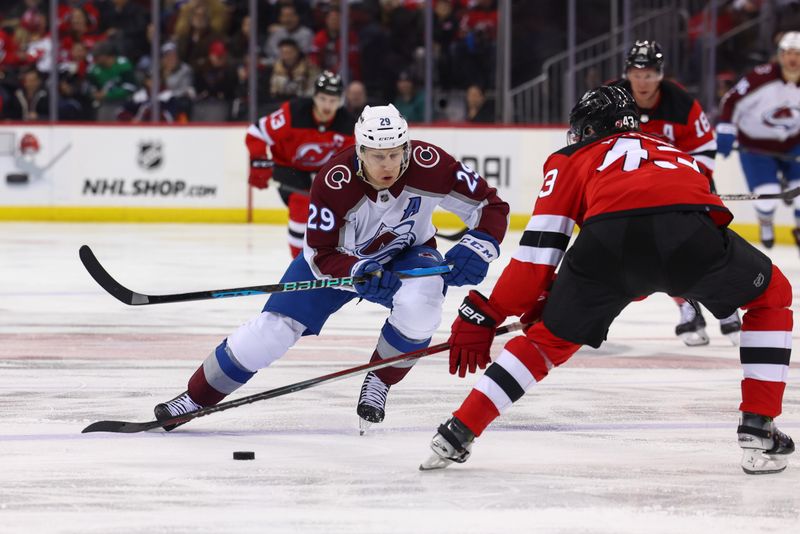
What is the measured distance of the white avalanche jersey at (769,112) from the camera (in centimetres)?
796

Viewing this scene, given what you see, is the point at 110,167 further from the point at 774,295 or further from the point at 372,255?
the point at 774,295

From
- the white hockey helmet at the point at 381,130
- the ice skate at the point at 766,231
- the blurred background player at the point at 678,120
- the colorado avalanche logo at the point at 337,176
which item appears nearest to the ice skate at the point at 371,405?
the colorado avalanche logo at the point at 337,176

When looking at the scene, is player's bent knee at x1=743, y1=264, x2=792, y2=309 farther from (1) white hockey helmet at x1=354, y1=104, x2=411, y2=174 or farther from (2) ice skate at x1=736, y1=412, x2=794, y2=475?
(1) white hockey helmet at x1=354, y1=104, x2=411, y2=174

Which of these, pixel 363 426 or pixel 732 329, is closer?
pixel 363 426

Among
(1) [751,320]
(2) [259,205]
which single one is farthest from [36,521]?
(2) [259,205]

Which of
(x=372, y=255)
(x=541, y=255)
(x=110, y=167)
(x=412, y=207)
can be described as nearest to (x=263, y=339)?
(x=372, y=255)

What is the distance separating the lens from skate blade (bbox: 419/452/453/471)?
3.15 meters

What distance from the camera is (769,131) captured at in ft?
26.4

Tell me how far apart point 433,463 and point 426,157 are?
0.91 m

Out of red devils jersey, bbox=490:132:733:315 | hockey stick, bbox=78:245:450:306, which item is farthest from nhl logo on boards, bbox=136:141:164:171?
red devils jersey, bbox=490:132:733:315

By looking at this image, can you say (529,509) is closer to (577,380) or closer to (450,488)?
(450,488)

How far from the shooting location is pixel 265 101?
1137cm

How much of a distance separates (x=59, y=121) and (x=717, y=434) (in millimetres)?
8883

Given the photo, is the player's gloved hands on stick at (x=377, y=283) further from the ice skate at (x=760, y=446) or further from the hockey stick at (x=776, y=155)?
the hockey stick at (x=776, y=155)
